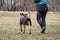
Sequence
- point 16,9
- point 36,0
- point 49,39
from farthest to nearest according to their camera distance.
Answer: point 16,9 < point 36,0 < point 49,39

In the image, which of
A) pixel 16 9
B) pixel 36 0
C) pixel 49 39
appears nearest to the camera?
pixel 49 39

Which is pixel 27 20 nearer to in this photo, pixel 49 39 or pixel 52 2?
pixel 49 39

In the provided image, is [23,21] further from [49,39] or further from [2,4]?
[2,4]

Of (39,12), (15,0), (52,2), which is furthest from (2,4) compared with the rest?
(39,12)

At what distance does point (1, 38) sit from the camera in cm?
1141

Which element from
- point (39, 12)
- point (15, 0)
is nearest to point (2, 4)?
point (15, 0)

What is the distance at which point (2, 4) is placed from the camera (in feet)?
111

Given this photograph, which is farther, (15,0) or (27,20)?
(15,0)

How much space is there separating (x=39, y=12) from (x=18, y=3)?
69.2 ft

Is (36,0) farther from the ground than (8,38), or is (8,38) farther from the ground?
(36,0)

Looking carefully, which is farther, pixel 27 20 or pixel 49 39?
pixel 27 20

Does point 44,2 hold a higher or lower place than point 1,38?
higher

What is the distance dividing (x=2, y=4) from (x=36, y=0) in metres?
21.7

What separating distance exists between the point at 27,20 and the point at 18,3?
2121 cm
